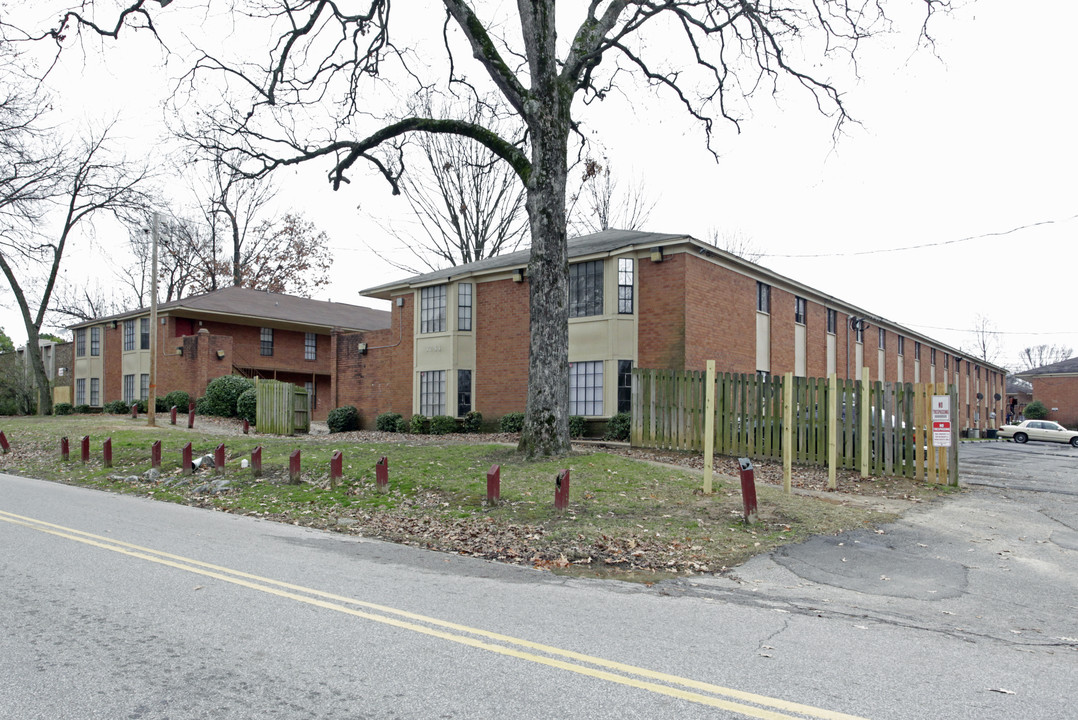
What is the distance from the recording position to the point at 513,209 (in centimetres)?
3966

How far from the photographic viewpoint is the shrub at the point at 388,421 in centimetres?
2712

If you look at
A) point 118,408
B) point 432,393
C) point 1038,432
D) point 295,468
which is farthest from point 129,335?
point 1038,432

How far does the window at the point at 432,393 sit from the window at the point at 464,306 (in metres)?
1.72

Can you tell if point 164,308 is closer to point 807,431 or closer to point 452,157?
point 452,157

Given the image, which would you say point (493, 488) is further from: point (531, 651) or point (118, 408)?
point (118, 408)

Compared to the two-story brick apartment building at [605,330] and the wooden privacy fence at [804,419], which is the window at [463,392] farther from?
the wooden privacy fence at [804,419]

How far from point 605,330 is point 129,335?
2932 centimetres

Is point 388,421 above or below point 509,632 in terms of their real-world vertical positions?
above

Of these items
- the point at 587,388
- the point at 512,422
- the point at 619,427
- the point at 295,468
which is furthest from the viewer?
the point at 512,422

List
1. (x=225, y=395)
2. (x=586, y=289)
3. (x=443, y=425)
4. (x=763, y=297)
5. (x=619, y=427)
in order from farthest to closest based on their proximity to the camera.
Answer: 1. (x=225, y=395)
2. (x=763, y=297)
3. (x=443, y=425)
4. (x=586, y=289)
5. (x=619, y=427)

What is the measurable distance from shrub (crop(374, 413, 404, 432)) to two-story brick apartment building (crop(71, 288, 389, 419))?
29.7ft

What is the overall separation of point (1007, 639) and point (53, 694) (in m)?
6.16

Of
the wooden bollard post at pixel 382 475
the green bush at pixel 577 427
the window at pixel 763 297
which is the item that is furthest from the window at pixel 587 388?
the wooden bollard post at pixel 382 475

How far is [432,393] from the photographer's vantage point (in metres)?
26.9
